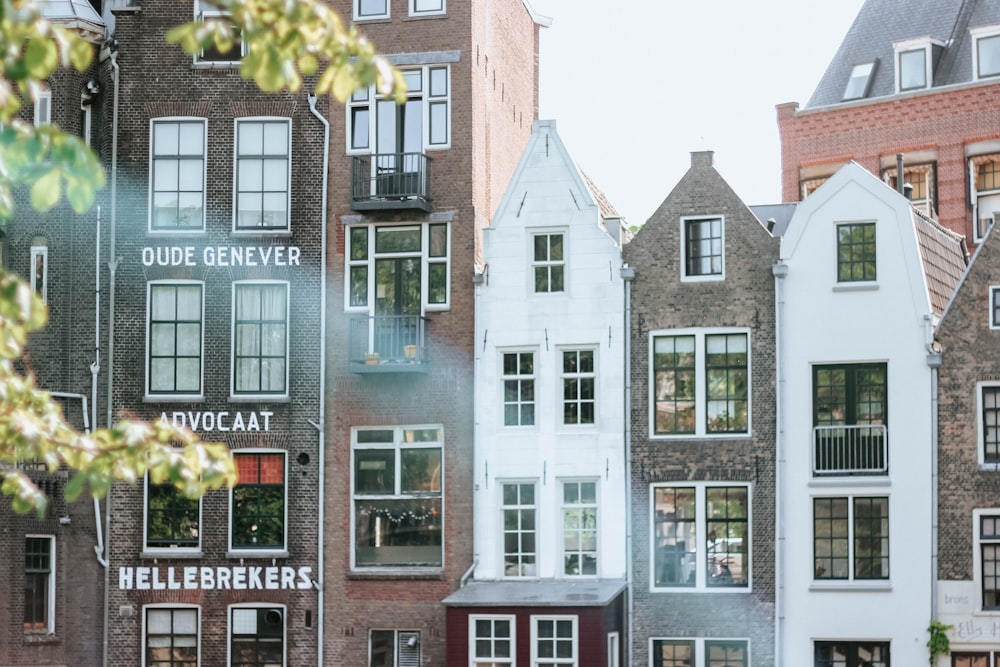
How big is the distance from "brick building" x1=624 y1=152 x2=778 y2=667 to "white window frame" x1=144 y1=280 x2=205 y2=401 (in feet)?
25.6

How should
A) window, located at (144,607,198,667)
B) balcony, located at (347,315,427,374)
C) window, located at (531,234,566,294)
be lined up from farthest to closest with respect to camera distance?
window, located at (144,607,198,667) < balcony, located at (347,315,427,374) < window, located at (531,234,566,294)

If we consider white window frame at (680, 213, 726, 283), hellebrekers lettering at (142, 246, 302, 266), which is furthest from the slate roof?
hellebrekers lettering at (142, 246, 302, 266)

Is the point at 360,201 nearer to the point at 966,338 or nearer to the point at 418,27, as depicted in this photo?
the point at 418,27

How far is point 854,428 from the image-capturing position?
28.6 meters

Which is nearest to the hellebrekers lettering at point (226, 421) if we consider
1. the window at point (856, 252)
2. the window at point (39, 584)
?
the window at point (39, 584)

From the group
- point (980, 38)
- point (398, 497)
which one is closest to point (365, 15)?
point (398, 497)

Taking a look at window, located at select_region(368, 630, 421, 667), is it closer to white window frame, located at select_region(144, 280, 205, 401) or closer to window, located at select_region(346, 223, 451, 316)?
white window frame, located at select_region(144, 280, 205, 401)

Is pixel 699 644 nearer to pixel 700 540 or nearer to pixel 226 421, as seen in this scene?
pixel 700 540

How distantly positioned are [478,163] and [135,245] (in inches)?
254

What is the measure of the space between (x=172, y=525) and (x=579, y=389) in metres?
7.76

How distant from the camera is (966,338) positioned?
28.4 m

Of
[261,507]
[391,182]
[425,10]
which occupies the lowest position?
[261,507]

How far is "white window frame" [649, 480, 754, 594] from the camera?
29094mm

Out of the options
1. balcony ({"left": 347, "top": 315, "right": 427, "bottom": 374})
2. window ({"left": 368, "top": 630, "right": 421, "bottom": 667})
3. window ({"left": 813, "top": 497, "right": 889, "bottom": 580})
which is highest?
balcony ({"left": 347, "top": 315, "right": 427, "bottom": 374})
